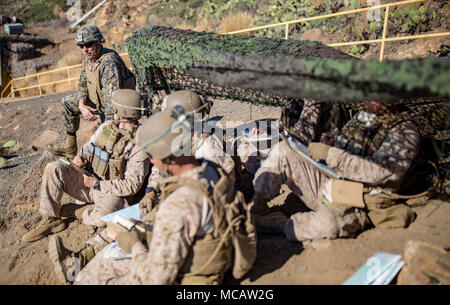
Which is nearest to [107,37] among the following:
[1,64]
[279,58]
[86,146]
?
[1,64]

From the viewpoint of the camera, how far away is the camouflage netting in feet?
7.45

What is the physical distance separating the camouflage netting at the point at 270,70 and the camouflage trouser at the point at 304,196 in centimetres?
70

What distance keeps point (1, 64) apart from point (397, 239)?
21080 mm

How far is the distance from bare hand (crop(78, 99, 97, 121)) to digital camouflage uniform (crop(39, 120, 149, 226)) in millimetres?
1179

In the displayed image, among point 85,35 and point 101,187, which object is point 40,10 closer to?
point 85,35

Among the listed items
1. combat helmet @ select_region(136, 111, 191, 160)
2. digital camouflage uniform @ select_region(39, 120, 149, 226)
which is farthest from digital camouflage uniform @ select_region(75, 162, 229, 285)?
digital camouflage uniform @ select_region(39, 120, 149, 226)

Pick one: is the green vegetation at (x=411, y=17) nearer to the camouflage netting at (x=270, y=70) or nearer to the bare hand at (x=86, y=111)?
the camouflage netting at (x=270, y=70)

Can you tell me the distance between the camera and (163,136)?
248 centimetres

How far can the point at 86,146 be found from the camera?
14.5 feet

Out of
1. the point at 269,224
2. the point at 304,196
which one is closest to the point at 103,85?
the point at 269,224

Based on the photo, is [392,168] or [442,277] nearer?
[442,277]

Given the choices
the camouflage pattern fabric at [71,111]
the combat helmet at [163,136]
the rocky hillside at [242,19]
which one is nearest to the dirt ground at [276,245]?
the camouflage pattern fabric at [71,111]

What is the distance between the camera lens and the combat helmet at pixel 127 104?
4.07 metres
